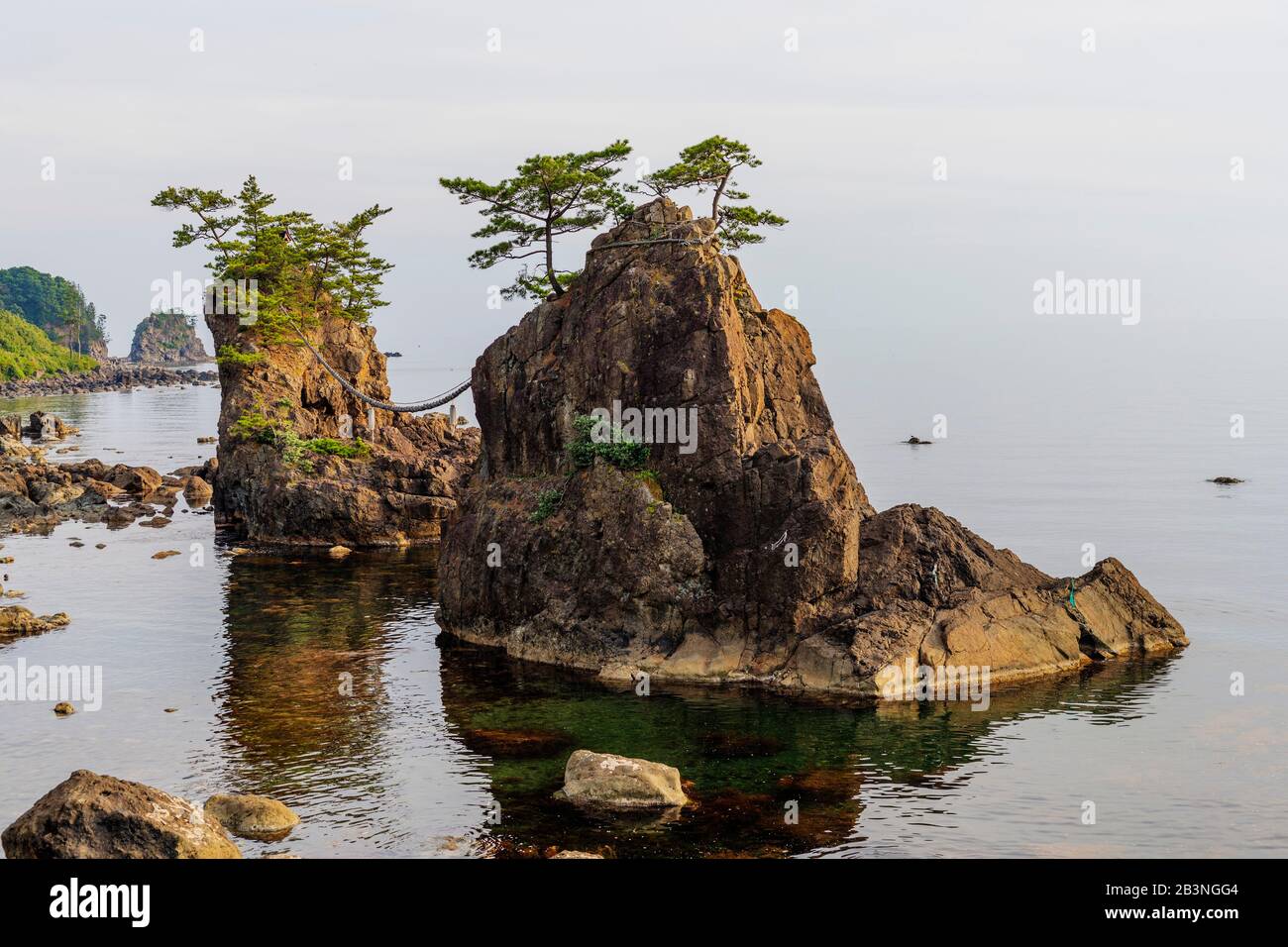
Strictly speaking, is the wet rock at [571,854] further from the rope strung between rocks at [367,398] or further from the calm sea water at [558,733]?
the rope strung between rocks at [367,398]

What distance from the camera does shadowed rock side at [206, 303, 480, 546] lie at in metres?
76.5

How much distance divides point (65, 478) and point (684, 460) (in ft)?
215

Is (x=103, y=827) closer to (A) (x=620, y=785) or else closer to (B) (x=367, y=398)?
(A) (x=620, y=785)

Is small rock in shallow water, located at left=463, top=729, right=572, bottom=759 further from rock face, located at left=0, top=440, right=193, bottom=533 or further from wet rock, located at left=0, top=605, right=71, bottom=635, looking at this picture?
rock face, located at left=0, top=440, right=193, bottom=533

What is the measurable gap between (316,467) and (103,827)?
5172 cm

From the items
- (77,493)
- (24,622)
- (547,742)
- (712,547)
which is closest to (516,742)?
(547,742)

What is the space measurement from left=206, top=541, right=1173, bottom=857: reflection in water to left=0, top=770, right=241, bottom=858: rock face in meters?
4.36

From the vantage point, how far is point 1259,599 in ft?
205

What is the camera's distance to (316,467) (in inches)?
3036

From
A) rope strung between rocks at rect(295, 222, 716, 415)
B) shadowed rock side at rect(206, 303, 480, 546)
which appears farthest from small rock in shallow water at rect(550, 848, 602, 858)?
shadowed rock side at rect(206, 303, 480, 546)

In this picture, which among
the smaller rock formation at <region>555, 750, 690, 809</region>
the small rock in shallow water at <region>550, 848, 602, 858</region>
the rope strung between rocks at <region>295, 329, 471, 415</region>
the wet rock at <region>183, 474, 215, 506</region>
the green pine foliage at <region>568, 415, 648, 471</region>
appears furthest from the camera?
the wet rock at <region>183, 474, 215, 506</region>

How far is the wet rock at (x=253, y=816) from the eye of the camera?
31.8m

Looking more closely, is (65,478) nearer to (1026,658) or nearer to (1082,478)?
(1026,658)

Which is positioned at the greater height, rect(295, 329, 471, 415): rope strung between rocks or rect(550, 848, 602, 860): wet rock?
rect(295, 329, 471, 415): rope strung between rocks
